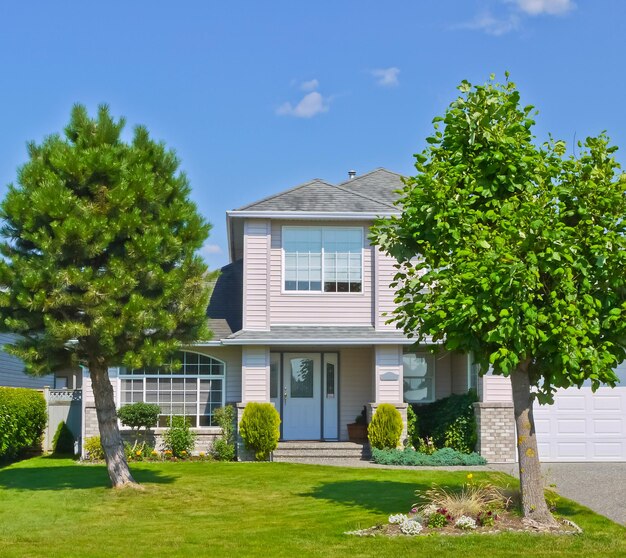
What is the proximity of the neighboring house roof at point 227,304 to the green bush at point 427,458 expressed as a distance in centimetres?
477

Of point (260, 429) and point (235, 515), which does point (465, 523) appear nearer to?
point (235, 515)

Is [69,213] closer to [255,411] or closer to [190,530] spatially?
[190,530]

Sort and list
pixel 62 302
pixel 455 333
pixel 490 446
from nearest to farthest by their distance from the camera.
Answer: pixel 455 333 < pixel 62 302 < pixel 490 446

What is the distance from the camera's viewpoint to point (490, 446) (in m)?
20.1

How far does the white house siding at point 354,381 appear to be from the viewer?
22359mm

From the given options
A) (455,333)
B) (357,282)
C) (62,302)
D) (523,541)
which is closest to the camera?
(523,541)

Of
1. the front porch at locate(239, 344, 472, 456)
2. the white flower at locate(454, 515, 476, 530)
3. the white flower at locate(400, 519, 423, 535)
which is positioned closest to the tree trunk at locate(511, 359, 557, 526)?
the white flower at locate(454, 515, 476, 530)

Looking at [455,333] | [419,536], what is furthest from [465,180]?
[419,536]

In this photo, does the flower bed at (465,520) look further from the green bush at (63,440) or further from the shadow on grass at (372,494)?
the green bush at (63,440)

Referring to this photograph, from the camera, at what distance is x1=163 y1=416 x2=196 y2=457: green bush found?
818 inches

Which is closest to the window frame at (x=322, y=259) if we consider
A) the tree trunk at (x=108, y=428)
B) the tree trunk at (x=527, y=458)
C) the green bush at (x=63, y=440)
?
the tree trunk at (x=108, y=428)

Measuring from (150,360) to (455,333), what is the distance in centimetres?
592

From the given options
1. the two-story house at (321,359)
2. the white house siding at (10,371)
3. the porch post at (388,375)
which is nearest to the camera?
the two-story house at (321,359)

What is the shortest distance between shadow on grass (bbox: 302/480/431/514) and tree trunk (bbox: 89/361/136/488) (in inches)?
133
